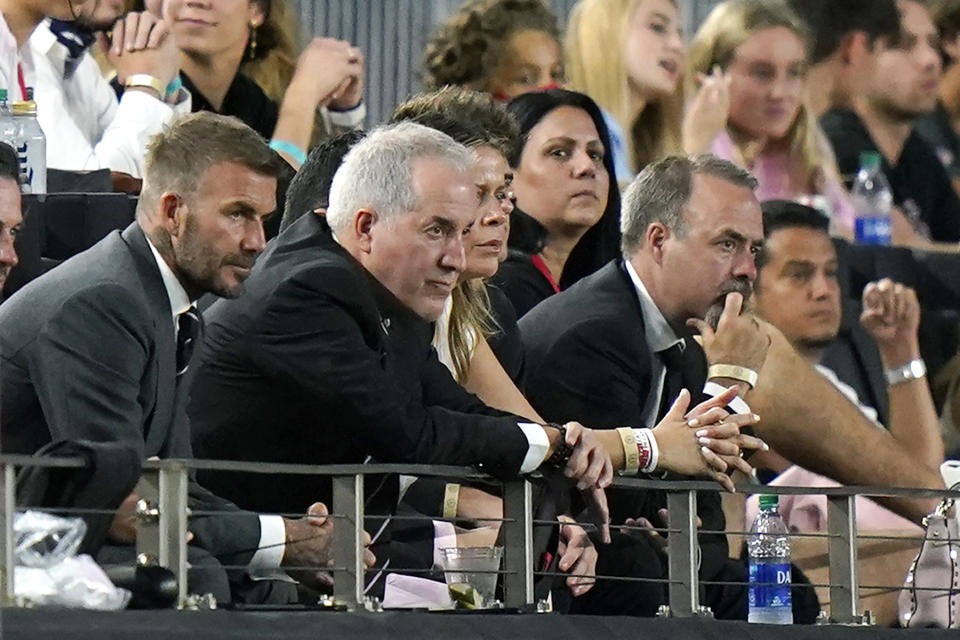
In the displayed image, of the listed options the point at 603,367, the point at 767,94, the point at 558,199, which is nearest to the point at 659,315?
the point at 603,367

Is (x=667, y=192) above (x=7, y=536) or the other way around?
above

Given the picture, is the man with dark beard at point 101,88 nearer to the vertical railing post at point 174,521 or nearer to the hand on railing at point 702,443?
the hand on railing at point 702,443

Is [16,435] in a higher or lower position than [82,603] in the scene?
higher

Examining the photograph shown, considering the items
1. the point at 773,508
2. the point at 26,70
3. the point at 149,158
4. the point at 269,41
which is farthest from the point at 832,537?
the point at 269,41

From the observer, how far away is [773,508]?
529 cm

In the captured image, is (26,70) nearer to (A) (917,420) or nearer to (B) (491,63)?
(B) (491,63)

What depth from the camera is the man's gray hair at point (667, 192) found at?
19.1 ft

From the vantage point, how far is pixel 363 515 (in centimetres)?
418

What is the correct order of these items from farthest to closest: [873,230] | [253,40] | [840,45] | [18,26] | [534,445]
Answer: [840,45] → [873,230] → [253,40] → [18,26] → [534,445]

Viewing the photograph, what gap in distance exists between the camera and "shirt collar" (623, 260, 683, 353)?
562 cm

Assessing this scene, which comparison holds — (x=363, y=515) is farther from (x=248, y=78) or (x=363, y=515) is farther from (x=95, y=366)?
(x=248, y=78)

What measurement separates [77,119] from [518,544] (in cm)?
213

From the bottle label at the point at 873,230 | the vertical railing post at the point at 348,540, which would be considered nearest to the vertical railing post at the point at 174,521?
the vertical railing post at the point at 348,540

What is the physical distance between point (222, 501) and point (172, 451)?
0.17 metres
